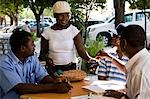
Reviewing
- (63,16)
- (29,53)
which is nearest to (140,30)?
(29,53)

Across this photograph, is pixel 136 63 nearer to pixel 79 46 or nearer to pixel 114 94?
pixel 114 94

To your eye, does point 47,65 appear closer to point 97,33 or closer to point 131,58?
point 131,58

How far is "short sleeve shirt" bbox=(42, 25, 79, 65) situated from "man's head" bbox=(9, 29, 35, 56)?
1.09 metres

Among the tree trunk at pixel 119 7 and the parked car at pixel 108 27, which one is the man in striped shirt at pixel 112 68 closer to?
the tree trunk at pixel 119 7

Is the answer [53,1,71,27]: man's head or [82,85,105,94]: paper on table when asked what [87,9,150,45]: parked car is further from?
[82,85,105,94]: paper on table

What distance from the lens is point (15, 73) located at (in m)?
3.38

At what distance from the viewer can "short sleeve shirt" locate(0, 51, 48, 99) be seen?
130 inches

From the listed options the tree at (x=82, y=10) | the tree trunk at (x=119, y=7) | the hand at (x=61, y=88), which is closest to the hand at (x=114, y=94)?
the hand at (x=61, y=88)

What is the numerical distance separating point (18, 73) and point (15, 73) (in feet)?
0.29

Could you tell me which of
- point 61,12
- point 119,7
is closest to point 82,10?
point 119,7

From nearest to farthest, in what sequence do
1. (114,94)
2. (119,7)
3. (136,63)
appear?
(136,63), (114,94), (119,7)

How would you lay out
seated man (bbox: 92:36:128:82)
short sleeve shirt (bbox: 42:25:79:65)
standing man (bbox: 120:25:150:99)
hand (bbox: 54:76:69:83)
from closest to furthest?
standing man (bbox: 120:25:150:99)
hand (bbox: 54:76:69:83)
seated man (bbox: 92:36:128:82)
short sleeve shirt (bbox: 42:25:79:65)

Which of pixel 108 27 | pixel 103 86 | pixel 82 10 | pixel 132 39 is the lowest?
pixel 108 27

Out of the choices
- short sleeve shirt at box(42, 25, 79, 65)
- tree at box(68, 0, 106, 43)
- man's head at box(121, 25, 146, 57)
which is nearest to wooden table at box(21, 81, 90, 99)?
man's head at box(121, 25, 146, 57)
